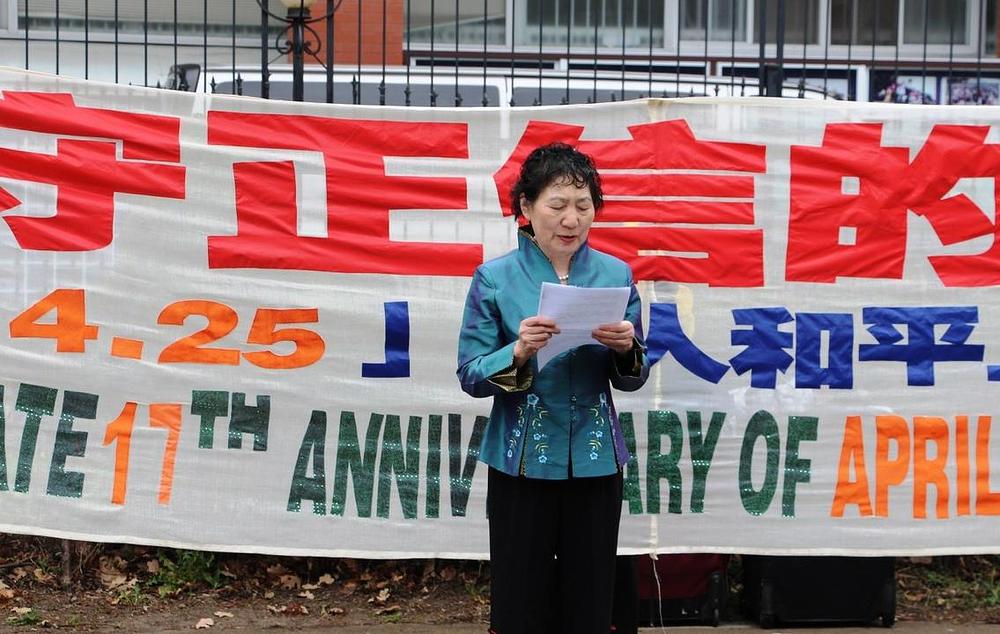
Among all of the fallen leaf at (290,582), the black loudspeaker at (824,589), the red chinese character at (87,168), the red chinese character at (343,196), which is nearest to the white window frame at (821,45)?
the red chinese character at (343,196)

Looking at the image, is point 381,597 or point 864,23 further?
point 864,23

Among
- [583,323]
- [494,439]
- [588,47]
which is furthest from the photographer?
[588,47]

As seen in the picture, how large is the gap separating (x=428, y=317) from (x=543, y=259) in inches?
63.9

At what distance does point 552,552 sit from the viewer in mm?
3980

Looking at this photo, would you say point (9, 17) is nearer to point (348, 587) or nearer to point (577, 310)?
point (348, 587)

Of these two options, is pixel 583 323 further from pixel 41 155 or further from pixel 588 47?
pixel 588 47

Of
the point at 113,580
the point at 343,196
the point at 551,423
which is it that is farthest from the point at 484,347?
the point at 113,580

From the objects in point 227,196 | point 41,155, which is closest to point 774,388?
point 227,196

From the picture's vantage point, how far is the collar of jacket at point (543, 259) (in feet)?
13.0

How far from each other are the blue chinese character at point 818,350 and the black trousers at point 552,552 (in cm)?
179

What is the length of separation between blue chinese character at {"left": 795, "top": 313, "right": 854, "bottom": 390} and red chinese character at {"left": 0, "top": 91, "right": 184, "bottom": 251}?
258 cm

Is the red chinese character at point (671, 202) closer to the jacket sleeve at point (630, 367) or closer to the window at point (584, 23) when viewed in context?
the jacket sleeve at point (630, 367)

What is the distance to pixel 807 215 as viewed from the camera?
5582mm

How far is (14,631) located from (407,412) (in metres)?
1.79
